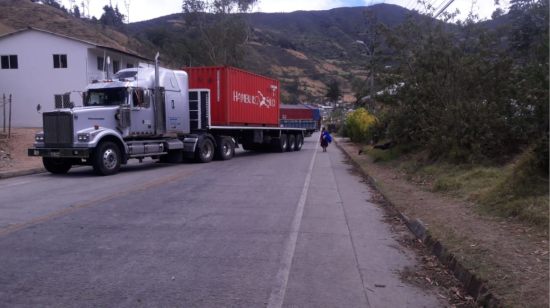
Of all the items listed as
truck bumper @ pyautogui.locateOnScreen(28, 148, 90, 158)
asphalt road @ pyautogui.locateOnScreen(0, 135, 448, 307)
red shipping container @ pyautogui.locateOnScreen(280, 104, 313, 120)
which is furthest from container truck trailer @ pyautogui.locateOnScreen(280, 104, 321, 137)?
asphalt road @ pyautogui.locateOnScreen(0, 135, 448, 307)

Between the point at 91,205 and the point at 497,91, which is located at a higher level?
the point at 497,91

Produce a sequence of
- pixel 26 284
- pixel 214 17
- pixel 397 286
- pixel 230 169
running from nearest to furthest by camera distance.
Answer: pixel 26 284 → pixel 397 286 → pixel 230 169 → pixel 214 17

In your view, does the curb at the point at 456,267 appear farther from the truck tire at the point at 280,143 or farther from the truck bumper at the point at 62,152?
the truck tire at the point at 280,143

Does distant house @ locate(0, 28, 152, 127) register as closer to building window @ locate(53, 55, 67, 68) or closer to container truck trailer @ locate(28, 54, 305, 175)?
building window @ locate(53, 55, 67, 68)

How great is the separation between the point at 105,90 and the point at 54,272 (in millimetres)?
11875

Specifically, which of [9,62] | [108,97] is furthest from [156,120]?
[9,62]

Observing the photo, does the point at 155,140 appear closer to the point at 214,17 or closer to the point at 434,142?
the point at 434,142

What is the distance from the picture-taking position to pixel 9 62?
35438 millimetres

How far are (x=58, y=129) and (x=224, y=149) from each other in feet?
27.2

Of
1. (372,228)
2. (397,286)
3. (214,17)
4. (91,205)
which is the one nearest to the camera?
(397,286)

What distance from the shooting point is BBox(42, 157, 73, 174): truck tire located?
51.6 ft

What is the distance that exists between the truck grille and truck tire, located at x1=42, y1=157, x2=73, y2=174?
2.78ft

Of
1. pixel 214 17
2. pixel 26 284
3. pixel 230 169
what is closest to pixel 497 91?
pixel 230 169

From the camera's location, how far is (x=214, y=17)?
4728cm
